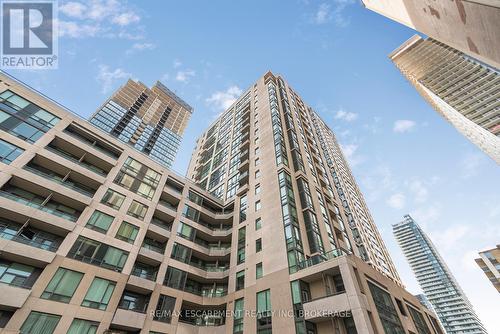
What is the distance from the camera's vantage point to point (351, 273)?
1825cm

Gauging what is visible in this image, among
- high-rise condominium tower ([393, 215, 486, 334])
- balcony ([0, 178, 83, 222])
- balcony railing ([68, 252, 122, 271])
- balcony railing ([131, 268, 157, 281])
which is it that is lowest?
balcony railing ([68, 252, 122, 271])

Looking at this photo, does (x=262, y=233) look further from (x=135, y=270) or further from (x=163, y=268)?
(x=135, y=270)

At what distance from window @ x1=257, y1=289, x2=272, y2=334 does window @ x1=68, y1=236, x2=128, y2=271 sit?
1366 centimetres

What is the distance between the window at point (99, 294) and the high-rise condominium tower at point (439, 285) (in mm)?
→ 221517

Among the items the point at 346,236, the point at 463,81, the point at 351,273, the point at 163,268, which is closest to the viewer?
the point at 351,273

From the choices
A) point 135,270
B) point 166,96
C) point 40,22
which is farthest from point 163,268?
point 166,96

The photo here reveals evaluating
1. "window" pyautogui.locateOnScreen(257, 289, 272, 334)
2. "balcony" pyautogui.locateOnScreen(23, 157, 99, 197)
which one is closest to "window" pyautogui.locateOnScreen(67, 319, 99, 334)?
"balcony" pyautogui.locateOnScreen(23, 157, 99, 197)

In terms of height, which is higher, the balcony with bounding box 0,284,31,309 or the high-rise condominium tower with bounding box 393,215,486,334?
the high-rise condominium tower with bounding box 393,215,486,334

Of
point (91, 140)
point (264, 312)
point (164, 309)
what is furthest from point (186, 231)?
point (91, 140)

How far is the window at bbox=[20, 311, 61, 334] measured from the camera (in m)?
15.9

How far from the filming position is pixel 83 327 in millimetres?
17859

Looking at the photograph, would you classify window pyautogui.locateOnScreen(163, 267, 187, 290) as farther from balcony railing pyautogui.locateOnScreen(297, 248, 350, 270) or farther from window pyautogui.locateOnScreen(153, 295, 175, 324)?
balcony railing pyautogui.locateOnScreen(297, 248, 350, 270)

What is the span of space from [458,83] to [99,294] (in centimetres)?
11750

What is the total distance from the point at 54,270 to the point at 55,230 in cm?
393
